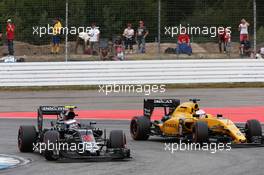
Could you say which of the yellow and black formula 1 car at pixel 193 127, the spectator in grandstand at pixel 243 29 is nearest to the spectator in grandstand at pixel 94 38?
the spectator in grandstand at pixel 243 29

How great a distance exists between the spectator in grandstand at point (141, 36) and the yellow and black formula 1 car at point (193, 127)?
42.5 feet

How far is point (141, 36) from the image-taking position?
3156 cm

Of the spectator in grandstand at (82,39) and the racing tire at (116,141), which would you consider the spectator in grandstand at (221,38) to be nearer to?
the spectator in grandstand at (82,39)

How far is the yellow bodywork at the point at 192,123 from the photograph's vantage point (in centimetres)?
1602

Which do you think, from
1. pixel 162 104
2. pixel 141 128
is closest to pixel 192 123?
pixel 141 128

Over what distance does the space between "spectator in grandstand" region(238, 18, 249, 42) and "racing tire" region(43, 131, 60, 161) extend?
18.9 m

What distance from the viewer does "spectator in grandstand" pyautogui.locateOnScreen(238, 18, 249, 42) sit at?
104 feet

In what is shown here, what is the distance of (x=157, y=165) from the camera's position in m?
13.4

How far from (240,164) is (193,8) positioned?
1819 cm

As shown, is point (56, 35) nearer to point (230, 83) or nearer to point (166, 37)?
point (166, 37)

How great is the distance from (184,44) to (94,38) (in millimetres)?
3464

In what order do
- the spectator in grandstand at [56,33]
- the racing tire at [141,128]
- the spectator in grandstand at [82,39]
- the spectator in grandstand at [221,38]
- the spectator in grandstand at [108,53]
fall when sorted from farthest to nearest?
the spectator in grandstand at [221,38], the spectator in grandstand at [108,53], the spectator in grandstand at [82,39], the spectator in grandstand at [56,33], the racing tire at [141,128]

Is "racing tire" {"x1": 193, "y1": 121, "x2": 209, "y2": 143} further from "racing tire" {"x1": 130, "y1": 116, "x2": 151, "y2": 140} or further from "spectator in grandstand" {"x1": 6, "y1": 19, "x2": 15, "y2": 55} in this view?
"spectator in grandstand" {"x1": 6, "y1": 19, "x2": 15, "y2": 55}

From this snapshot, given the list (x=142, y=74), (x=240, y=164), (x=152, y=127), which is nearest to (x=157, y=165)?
(x=240, y=164)
